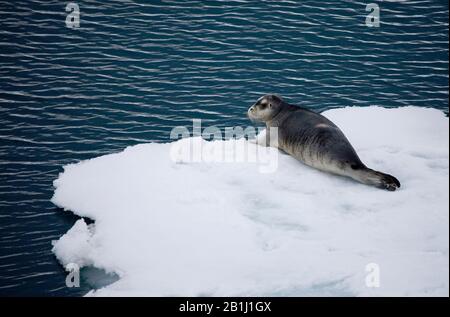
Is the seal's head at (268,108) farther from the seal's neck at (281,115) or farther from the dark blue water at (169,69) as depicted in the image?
the dark blue water at (169,69)

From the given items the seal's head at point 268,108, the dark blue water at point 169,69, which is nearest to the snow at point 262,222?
the seal's head at point 268,108

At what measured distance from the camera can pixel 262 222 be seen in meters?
7.00

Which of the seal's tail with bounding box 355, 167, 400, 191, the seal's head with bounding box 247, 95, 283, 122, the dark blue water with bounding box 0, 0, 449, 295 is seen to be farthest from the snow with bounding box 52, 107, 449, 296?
the dark blue water with bounding box 0, 0, 449, 295

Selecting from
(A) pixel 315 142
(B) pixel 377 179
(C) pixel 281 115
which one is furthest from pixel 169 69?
(B) pixel 377 179

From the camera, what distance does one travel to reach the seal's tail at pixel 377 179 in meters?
7.45

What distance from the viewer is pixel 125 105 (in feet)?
37.9

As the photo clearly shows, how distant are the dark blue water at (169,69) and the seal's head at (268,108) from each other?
745 mm

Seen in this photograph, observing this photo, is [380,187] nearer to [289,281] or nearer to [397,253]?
[397,253]

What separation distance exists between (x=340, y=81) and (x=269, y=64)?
1.56 metres

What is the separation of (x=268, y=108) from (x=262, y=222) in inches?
133

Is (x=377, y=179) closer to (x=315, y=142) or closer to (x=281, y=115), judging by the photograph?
(x=315, y=142)

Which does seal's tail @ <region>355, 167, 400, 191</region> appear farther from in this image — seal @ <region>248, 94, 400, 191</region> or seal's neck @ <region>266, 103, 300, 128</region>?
seal's neck @ <region>266, 103, 300, 128</region>

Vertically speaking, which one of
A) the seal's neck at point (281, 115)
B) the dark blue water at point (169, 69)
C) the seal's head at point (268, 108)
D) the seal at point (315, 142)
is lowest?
the seal at point (315, 142)
